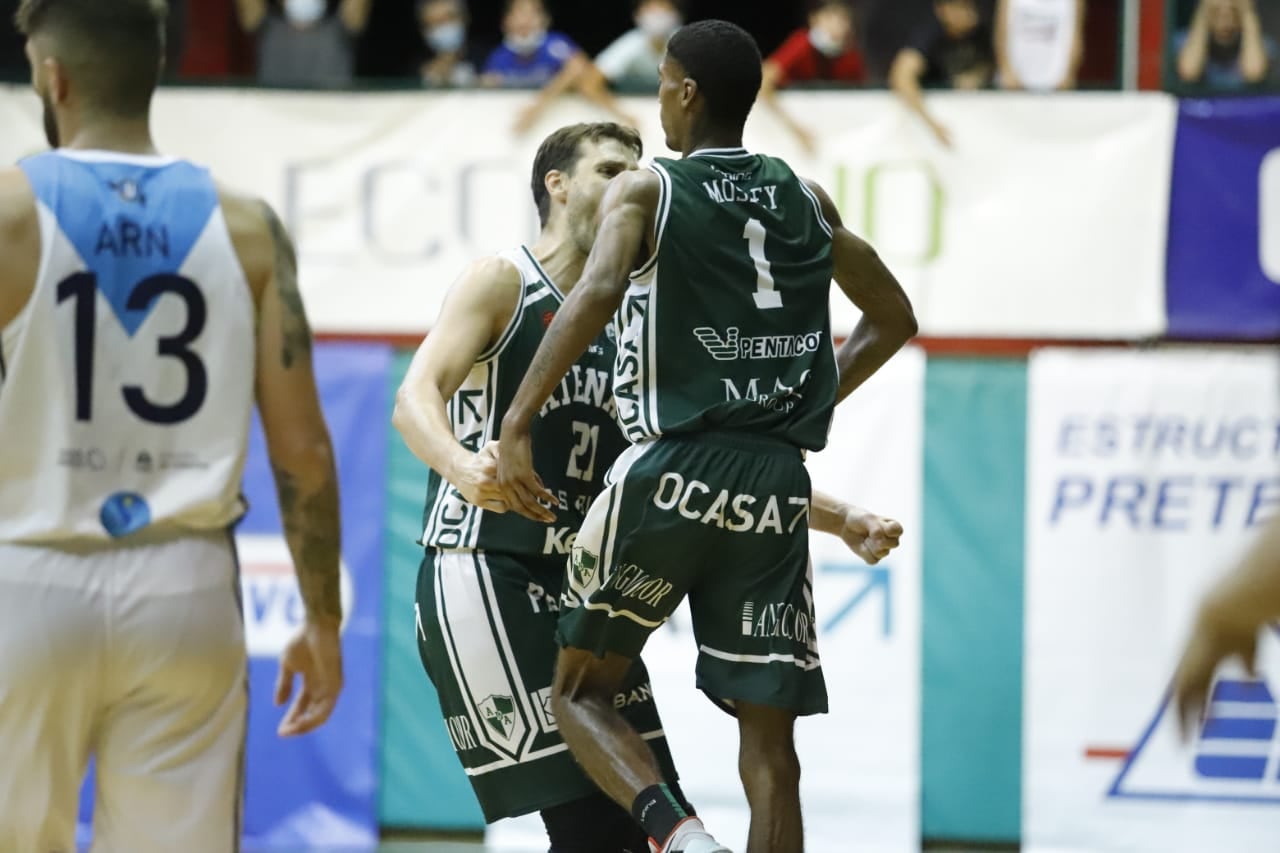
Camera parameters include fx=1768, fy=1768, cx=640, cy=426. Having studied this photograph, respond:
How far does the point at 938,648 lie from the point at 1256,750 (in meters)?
1.70

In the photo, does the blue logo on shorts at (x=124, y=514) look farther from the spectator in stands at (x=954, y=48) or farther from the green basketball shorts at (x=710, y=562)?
the spectator in stands at (x=954, y=48)

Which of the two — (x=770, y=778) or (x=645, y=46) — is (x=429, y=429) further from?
(x=645, y=46)

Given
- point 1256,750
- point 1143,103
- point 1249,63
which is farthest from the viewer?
point 1249,63

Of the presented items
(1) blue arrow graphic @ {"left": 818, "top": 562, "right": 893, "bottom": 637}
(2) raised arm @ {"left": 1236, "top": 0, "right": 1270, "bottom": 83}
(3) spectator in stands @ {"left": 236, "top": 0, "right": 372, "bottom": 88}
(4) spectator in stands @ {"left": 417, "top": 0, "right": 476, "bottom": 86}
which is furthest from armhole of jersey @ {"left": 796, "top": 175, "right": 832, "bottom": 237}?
(4) spectator in stands @ {"left": 417, "top": 0, "right": 476, "bottom": 86}

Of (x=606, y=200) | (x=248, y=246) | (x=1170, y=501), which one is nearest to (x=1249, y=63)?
(x=1170, y=501)

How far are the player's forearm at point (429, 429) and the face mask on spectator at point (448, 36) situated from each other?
746 cm

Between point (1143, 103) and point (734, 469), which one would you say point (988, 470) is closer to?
point (1143, 103)

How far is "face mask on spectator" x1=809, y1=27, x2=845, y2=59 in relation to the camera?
1071 cm

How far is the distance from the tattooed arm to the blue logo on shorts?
1.24 feet

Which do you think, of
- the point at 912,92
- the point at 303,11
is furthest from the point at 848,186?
the point at 303,11

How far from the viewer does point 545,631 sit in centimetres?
497

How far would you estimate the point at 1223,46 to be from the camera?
430 inches

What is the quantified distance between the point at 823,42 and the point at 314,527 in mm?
7049

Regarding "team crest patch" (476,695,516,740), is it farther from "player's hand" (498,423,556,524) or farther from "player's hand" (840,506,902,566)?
"player's hand" (840,506,902,566)
